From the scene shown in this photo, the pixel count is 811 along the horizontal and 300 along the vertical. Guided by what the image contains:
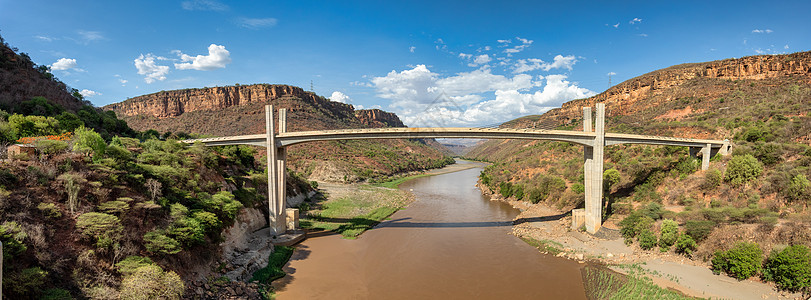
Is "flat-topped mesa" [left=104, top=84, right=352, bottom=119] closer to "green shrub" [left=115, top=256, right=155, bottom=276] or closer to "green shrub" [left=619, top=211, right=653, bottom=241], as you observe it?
"green shrub" [left=115, top=256, right=155, bottom=276]

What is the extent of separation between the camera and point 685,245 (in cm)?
1798

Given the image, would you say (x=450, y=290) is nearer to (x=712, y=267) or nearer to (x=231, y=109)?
(x=712, y=267)

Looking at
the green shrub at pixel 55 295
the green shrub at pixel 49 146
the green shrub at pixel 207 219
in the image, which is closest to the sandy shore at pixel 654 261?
the green shrub at pixel 207 219

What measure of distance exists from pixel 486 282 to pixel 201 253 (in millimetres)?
14080

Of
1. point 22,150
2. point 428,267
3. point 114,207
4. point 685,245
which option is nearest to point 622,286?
point 685,245

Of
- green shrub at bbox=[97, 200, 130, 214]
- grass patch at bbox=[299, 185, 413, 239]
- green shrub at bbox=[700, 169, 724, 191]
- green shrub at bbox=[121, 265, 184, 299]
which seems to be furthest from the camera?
grass patch at bbox=[299, 185, 413, 239]

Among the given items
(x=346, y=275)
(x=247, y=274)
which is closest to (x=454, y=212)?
(x=346, y=275)

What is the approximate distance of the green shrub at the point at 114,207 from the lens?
12484 mm

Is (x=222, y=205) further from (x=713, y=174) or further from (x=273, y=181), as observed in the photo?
(x=713, y=174)

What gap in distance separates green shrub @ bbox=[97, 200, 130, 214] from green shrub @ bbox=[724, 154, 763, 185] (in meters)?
36.7

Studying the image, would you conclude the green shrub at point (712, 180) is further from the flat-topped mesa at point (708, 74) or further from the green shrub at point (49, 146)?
the flat-topped mesa at point (708, 74)

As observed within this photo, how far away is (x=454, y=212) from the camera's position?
33.7m

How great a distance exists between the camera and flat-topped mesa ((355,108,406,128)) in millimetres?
158175

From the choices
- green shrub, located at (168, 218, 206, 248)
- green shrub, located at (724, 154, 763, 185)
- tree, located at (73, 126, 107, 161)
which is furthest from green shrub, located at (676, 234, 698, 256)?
tree, located at (73, 126, 107, 161)
